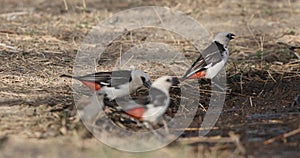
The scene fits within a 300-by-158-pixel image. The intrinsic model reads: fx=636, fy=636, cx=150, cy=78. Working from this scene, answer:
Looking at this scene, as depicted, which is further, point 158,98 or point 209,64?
point 209,64

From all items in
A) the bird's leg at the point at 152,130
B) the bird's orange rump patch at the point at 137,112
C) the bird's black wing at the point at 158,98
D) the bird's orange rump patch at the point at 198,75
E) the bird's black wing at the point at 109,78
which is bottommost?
the bird's leg at the point at 152,130

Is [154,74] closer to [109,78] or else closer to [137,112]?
[109,78]

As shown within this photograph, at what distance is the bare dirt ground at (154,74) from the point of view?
16.1 ft

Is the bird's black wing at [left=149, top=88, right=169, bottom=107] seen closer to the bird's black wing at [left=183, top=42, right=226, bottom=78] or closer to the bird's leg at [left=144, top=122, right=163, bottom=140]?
the bird's leg at [left=144, top=122, right=163, bottom=140]

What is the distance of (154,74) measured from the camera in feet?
25.8

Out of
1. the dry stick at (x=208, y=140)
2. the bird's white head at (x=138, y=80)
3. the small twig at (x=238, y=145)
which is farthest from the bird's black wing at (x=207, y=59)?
the small twig at (x=238, y=145)

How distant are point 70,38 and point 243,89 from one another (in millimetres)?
3651

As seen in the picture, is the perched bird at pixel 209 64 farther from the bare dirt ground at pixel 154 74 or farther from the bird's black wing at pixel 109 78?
the bird's black wing at pixel 109 78

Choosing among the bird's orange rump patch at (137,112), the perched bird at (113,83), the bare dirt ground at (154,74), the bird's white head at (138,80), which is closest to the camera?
the bare dirt ground at (154,74)

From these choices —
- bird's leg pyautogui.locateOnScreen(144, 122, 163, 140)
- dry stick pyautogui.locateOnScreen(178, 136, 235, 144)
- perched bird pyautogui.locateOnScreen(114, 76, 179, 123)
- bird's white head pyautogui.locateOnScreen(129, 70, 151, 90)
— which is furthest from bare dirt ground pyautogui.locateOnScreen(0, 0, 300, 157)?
bird's white head pyautogui.locateOnScreen(129, 70, 151, 90)

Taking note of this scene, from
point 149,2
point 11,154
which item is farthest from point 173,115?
point 149,2

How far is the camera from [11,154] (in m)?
4.66

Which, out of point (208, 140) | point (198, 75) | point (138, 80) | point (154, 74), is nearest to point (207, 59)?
point (198, 75)

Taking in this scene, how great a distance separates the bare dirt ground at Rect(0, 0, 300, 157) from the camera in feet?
16.1
